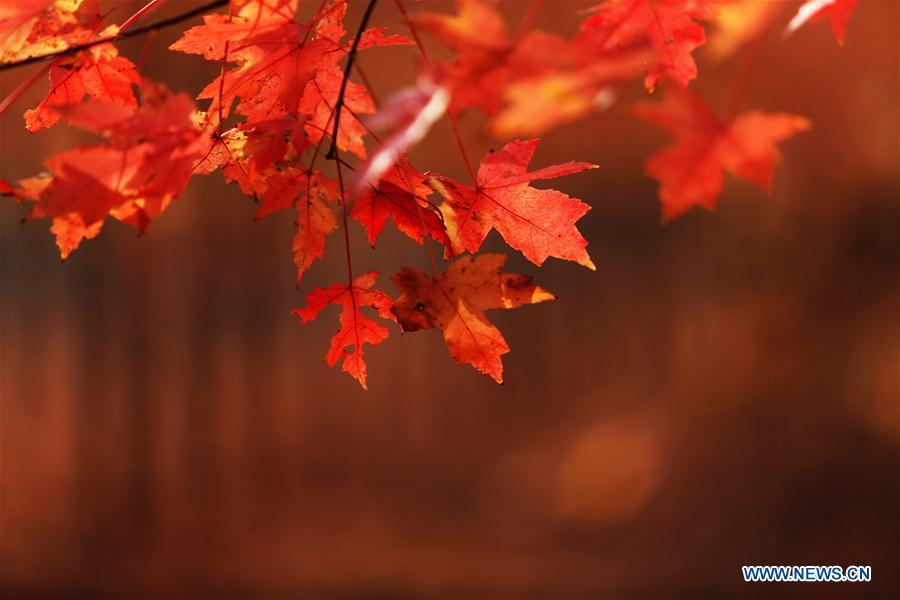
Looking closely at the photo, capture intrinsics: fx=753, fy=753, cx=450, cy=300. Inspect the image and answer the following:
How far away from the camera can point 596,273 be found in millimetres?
2652

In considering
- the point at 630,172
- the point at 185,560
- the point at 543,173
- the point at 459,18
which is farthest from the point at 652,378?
the point at 459,18

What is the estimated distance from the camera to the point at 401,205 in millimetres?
664

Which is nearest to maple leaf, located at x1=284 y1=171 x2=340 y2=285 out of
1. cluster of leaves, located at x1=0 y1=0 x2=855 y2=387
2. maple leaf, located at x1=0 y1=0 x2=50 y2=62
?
cluster of leaves, located at x1=0 y1=0 x2=855 y2=387

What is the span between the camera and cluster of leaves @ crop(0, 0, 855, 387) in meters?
0.41

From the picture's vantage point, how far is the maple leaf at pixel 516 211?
2.15 feet

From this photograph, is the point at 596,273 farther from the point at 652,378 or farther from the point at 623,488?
the point at 623,488

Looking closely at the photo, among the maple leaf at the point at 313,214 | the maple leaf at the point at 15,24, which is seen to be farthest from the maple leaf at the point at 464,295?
the maple leaf at the point at 15,24

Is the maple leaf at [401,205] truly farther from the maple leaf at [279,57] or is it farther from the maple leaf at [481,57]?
the maple leaf at [481,57]

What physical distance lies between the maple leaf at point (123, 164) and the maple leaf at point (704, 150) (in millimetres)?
307

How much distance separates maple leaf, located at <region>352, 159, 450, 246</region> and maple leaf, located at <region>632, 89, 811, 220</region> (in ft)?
0.81

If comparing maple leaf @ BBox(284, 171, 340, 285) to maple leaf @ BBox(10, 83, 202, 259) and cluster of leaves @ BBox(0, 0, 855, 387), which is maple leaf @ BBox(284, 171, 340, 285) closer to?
cluster of leaves @ BBox(0, 0, 855, 387)

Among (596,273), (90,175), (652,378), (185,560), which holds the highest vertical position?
(596,273)

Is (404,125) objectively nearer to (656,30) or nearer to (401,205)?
(401,205)

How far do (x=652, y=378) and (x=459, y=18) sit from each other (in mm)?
2361
